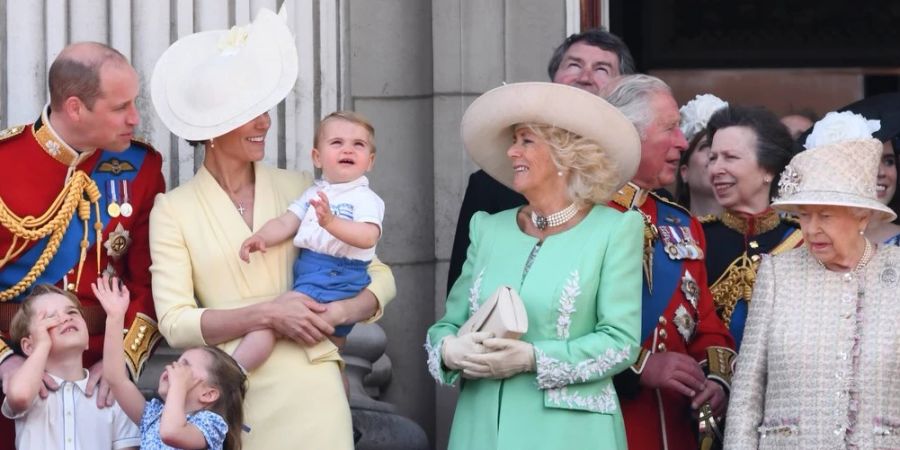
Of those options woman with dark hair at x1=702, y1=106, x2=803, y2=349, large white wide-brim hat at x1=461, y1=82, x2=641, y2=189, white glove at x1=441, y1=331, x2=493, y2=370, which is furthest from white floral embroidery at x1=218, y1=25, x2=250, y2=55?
woman with dark hair at x1=702, y1=106, x2=803, y2=349

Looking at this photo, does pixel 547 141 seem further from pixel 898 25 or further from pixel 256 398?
pixel 898 25

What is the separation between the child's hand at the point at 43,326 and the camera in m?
6.54

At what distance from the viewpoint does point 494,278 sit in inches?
267

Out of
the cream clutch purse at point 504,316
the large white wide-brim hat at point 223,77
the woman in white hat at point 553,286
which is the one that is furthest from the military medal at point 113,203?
the cream clutch purse at point 504,316

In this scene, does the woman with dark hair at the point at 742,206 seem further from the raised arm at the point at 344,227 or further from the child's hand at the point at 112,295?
the child's hand at the point at 112,295

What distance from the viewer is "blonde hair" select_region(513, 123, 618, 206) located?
22.3ft

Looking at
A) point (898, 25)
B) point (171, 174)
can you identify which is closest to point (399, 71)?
point (171, 174)

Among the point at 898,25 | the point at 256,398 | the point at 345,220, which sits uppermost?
the point at 898,25

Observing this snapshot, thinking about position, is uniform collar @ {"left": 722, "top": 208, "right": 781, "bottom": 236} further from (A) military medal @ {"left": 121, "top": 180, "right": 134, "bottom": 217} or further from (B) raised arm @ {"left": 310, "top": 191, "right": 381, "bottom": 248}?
(A) military medal @ {"left": 121, "top": 180, "right": 134, "bottom": 217}

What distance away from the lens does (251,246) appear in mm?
6742

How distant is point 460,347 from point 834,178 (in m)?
1.10

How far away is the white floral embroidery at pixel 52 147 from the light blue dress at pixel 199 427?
2.79 feet

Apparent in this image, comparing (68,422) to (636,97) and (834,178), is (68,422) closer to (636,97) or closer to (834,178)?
(636,97)

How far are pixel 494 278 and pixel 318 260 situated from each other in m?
0.49
